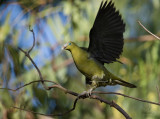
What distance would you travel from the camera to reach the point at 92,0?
5.16m

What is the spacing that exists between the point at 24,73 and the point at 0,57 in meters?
0.53

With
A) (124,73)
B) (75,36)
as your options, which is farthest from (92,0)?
(124,73)

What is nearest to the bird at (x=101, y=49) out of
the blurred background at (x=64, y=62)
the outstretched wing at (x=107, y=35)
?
the outstretched wing at (x=107, y=35)

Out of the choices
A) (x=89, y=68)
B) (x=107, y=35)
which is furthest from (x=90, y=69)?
(x=107, y=35)

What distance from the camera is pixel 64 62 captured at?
5258mm

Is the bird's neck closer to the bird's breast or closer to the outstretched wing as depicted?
the bird's breast

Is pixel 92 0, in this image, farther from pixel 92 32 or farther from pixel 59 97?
pixel 92 32

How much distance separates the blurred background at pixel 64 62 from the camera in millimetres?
4195

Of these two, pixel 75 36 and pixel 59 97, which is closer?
pixel 59 97

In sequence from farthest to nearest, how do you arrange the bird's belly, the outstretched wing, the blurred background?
the blurred background, the bird's belly, the outstretched wing

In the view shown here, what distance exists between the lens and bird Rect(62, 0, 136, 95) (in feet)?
9.75

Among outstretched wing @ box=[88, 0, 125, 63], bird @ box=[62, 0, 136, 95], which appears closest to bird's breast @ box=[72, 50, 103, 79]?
bird @ box=[62, 0, 136, 95]

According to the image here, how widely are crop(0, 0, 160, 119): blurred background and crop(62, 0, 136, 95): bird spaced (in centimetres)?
102

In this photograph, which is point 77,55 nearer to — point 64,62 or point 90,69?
point 90,69
